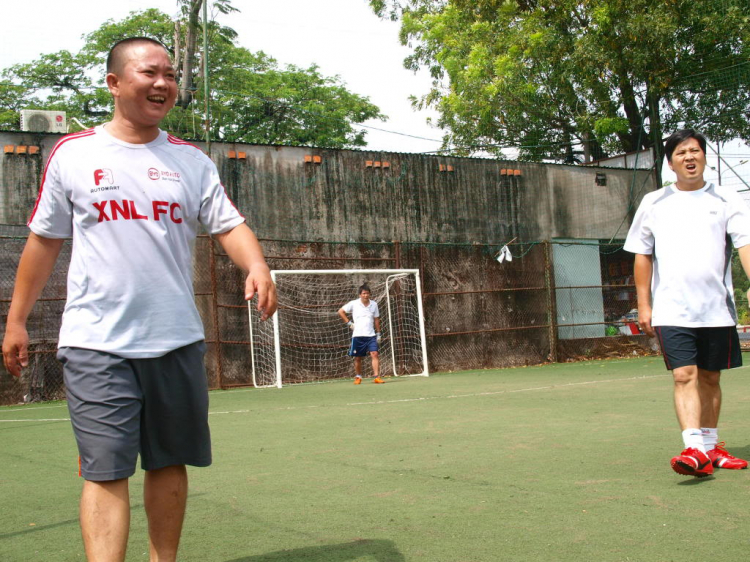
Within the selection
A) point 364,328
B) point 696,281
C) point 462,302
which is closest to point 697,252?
point 696,281

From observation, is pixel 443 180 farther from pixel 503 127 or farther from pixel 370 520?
pixel 370 520

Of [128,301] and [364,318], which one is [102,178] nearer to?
[128,301]

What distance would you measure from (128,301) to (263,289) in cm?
44

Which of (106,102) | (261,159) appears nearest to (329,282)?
(261,159)

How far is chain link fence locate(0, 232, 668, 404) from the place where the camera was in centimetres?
1497

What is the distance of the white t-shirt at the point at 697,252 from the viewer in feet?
16.9

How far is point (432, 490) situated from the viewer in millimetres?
4797

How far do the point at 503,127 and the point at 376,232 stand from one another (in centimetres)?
1240

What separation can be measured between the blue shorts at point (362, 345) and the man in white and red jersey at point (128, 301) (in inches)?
513

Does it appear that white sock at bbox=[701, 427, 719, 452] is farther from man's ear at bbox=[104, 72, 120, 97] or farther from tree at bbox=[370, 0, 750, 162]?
tree at bbox=[370, 0, 750, 162]

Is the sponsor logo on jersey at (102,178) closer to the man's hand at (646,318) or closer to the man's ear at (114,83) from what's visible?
the man's ear at (114,83)

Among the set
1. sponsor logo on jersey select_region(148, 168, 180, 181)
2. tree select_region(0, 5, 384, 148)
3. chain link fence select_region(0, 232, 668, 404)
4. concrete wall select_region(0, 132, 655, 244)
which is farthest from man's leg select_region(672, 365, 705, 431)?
tree select_region(0, 5, 384, 148)

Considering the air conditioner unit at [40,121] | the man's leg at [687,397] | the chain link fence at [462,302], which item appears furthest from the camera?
the air conditioner unit at [40,121]

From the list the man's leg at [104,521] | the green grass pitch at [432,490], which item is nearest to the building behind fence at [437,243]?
the green grass pitch at [432,490]
